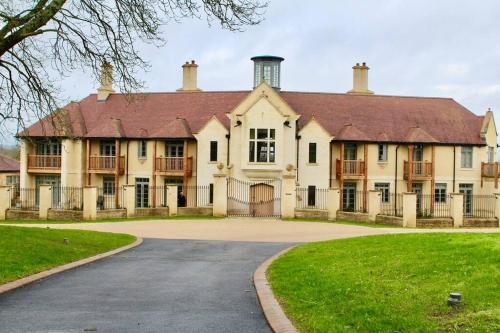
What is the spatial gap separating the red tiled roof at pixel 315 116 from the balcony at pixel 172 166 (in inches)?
62.7

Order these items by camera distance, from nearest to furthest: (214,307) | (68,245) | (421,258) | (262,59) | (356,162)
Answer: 1. (214,307)
2. (421,258)
3. (68,245)
4. (356,162)
5. (262,59)

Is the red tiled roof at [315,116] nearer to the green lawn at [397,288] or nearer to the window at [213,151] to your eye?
the window at [213,151]

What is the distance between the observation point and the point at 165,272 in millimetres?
14945

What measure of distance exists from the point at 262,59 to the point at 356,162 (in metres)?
10.3

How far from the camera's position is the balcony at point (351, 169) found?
4459cm

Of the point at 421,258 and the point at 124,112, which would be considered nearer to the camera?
the point at 421,258

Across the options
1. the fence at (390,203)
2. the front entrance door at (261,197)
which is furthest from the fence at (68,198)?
the fence at (390,203)

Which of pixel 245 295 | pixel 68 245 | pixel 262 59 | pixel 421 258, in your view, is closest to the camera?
pixel 245 295

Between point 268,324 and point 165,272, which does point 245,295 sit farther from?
point 165,272

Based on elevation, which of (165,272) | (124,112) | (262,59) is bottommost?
(165,272)

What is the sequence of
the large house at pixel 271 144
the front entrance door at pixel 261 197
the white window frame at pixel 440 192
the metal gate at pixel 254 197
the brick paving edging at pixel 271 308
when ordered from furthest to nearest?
the white window frame at pixel 440 192, the large house at pixel 271 144, the front entrance door at pixel 261 197, the metal gate at pixel 254 197, the brick paving edging at pixel 271 308

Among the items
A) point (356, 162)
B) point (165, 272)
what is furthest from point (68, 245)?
point (356, 162)

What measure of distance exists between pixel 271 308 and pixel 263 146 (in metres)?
33.0

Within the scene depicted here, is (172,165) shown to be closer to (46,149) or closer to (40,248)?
(46,149)
